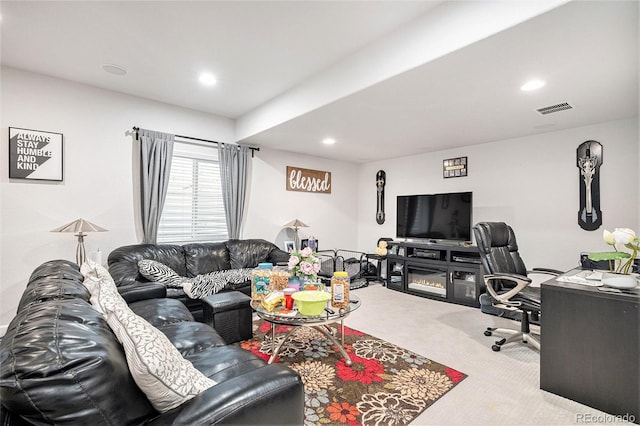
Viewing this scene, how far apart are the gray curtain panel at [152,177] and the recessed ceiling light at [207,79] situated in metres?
1.05

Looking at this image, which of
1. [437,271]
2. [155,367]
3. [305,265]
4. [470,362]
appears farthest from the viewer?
[437,271]

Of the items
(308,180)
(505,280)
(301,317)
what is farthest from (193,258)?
(505,280)

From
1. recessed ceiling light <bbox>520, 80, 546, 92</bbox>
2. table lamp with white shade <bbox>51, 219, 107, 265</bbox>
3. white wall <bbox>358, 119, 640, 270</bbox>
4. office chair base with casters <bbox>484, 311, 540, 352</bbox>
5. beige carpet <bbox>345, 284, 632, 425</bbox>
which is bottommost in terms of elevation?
beige carpet <bbox>345, 284, 632, 425</bbox>

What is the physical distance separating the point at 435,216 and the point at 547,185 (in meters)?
1.55

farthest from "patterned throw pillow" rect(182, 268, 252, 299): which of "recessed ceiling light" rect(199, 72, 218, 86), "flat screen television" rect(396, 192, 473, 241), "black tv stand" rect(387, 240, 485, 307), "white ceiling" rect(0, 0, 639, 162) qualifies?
"flat screen television" rect(396, 192, 473, 241)

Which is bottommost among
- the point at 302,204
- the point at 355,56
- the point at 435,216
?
the point at 435,216

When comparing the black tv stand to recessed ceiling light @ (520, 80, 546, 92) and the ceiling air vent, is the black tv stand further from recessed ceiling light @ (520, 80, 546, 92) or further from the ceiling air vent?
recessed ceiling light @ (520, 80, 546, 92)

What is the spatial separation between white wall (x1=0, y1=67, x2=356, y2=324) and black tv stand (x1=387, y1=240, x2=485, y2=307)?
3.62 meters

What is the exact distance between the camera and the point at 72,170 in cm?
342

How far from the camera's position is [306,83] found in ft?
11.1

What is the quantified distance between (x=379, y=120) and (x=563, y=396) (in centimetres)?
306

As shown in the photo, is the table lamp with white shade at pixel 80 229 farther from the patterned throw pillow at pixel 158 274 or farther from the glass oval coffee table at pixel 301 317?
the glass oval coffee table at pixel 301 317

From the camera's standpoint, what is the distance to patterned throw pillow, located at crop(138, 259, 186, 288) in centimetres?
320

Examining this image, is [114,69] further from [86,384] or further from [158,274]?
[86,384]
